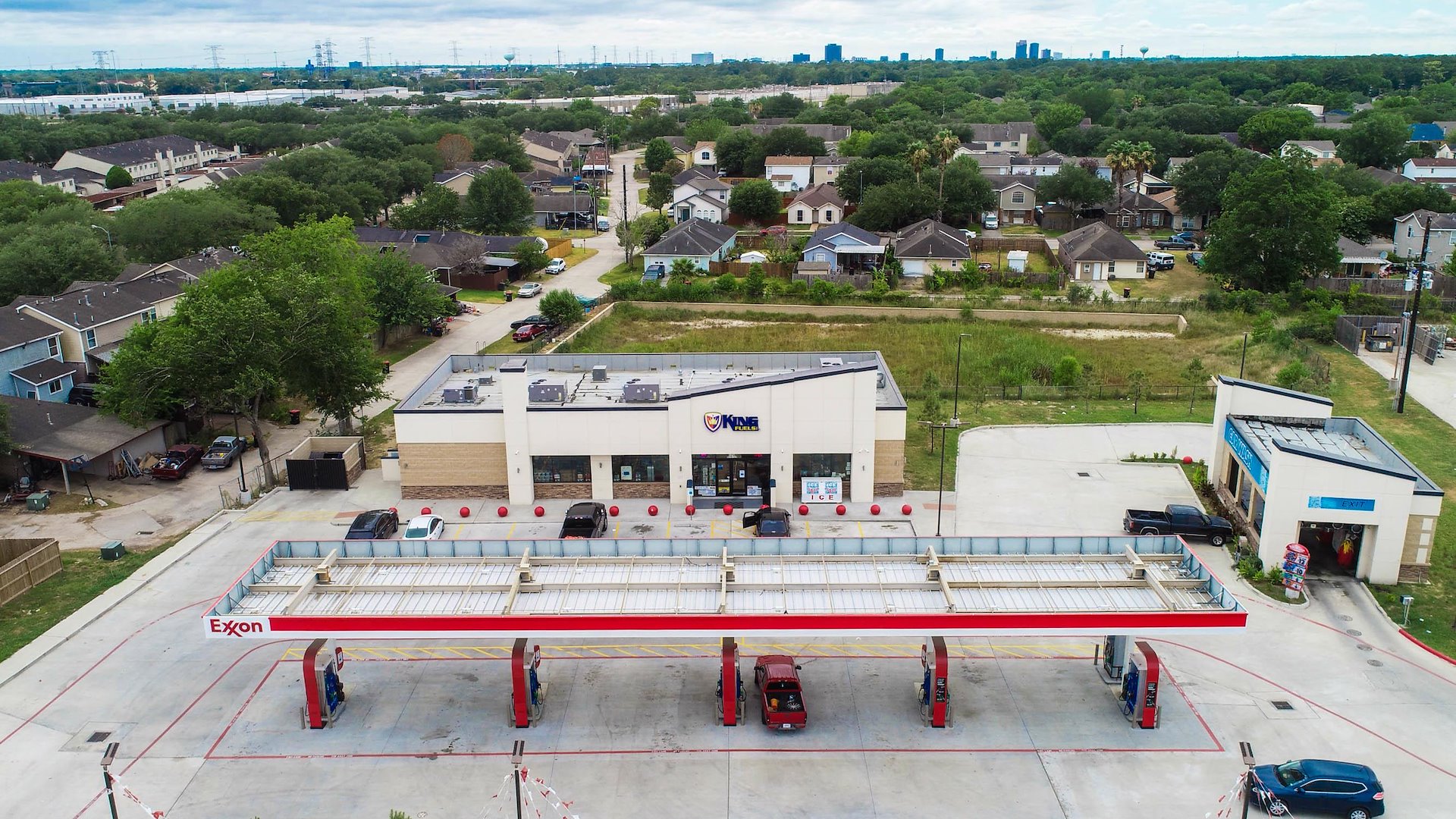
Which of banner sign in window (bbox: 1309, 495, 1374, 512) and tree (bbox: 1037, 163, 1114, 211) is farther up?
tree (bbox: 1037, 163, 1114, 211)

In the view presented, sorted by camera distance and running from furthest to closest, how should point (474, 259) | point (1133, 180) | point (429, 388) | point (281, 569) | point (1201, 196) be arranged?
point (1133, 180) < point (1201, 196) < point (474, 259) < point (429, 388) < point (281, 569)

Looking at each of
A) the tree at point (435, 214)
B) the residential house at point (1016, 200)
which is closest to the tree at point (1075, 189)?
the residential house at point (1016, 200)

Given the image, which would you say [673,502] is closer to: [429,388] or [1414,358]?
[429,388]

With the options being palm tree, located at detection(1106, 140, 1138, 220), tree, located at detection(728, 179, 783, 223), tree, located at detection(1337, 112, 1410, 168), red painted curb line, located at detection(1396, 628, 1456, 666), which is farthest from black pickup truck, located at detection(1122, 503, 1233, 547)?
tree, located at detection(1337, 112, 1410, 168)

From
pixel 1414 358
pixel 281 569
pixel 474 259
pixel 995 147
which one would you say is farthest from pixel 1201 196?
pixel 281 569

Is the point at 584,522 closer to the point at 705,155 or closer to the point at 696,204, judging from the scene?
the point at 696,204

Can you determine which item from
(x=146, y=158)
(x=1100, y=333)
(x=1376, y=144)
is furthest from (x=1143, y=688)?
(x=146, y=158)

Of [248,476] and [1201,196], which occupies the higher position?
[1201,196]

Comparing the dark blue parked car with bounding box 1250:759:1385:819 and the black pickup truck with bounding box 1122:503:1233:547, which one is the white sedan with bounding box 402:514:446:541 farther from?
the dark blue parked car with bounding box 1250:759:1385:819
